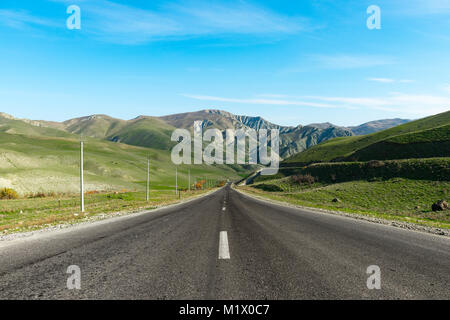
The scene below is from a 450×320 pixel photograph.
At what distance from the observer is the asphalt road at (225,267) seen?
161 inches

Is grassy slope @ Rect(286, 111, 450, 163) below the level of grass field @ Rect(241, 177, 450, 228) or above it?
above

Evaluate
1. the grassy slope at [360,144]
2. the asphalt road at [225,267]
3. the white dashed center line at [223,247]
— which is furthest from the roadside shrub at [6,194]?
the grassy slope at [360,144]

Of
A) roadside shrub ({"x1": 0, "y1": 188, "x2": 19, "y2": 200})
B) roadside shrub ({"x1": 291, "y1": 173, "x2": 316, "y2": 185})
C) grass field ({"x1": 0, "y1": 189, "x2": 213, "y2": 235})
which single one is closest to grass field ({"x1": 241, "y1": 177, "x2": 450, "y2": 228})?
roadside shrub ({"x1": 291, "y1": 173, "x2": 316, "y2": 185})

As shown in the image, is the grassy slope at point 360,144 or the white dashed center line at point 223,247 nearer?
the white dashed center line at point 223,247

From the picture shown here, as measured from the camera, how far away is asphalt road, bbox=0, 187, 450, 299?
4.08 meters

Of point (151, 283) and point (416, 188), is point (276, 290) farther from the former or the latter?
point (416, 188)

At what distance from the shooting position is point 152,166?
19488 centimetres

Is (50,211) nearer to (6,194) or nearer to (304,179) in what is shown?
(6,194)

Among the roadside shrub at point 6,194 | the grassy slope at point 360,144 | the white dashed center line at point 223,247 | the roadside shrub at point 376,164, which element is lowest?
the roadside shrub at point 6,194

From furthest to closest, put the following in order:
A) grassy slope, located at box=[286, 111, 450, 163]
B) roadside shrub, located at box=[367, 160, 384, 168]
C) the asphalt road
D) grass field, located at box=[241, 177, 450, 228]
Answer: grassy slope, located at box=[286, 111, 450, 163] < roadside shrub, located at box=[367, 160, 384, 168] < grass field, located at box=[241, 177, 450, 228] < the asphalt road

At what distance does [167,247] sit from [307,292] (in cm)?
428

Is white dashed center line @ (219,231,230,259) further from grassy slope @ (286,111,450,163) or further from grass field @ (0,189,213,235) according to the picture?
grassy slope @ (286,111,450,163)

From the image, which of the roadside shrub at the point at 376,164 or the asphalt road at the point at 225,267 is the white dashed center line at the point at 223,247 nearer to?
the asphalt road at the point at 225,267
